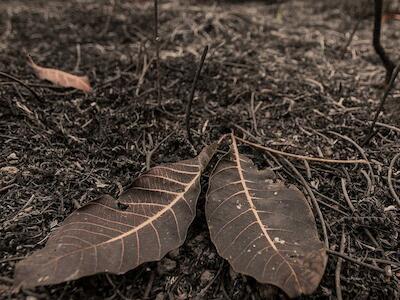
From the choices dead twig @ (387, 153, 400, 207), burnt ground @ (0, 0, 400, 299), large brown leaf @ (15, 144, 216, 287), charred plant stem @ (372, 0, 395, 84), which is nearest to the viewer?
large brown leaf @ (15, 144, 216, 287)

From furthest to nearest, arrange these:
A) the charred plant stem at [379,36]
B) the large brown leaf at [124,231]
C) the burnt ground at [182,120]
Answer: the charred plant stem at [379,36] → the burnt ground at [182,120] → the large brown leaf at [124,231]

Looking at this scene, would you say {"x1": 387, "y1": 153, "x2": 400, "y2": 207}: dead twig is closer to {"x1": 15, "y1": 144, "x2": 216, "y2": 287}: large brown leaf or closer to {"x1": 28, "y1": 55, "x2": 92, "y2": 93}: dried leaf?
{"x1": 15, "y1": 144, "x2": 216, "y2": 287}: large brown leaf

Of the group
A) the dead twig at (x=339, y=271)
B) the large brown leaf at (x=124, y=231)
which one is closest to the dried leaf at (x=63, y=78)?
the large brown leaf at (x=124, y=231)

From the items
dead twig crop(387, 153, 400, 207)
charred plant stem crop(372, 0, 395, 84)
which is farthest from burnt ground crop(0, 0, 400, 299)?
charred plant stem crop(372, 0, 395, 84)

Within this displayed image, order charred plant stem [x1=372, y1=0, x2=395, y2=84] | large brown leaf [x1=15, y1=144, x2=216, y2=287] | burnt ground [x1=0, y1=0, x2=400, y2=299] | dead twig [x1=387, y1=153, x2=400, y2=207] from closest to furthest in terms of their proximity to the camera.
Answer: large brown leaf [x1=15, y1=144, x2=216, y2=287]
burnt ground [x1=0, y1=0, x2=400, y2=299]
dead twig [x1=387, y1=153, x2=400, y2=207]
charred plant stem [x1=372, y1=0, x2=395, y2=84]

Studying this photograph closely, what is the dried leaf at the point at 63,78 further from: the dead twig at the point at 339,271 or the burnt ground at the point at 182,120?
the dead twig at the point at 339,271

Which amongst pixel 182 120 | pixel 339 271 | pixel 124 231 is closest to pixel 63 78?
pixel 182 120

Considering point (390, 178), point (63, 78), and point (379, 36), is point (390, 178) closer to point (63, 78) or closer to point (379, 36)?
point (379, 36)
